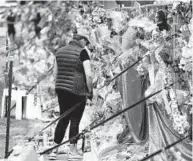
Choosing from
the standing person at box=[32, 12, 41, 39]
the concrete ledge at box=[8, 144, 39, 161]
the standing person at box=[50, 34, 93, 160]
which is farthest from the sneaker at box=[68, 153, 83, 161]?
the standing person at box=[32, 12, 41, 39]

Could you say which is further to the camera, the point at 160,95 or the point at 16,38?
the point at 160,95

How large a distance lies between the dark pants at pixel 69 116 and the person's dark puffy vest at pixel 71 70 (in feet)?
0.27

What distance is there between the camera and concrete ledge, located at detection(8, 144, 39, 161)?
4262 mm

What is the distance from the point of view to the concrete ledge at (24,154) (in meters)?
4.26

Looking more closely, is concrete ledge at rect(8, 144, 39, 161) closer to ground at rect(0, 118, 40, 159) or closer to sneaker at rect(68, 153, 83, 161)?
sneaker at rect(68, 153, 83, 161)

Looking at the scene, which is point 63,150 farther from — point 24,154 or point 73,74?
point 73,74

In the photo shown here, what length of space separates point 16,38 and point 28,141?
1.29 meters

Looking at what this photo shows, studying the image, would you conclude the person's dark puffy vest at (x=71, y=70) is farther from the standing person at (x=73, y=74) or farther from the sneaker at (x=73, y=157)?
the sneaker at (x=73, y=157)

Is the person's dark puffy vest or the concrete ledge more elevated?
the person's dark puffy vest

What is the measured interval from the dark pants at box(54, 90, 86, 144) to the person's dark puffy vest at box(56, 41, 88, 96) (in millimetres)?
83

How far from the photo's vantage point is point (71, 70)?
14.3ft

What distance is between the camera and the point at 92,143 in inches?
193

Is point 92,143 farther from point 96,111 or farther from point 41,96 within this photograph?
point 41,96

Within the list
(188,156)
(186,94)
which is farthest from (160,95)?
(188,156)
